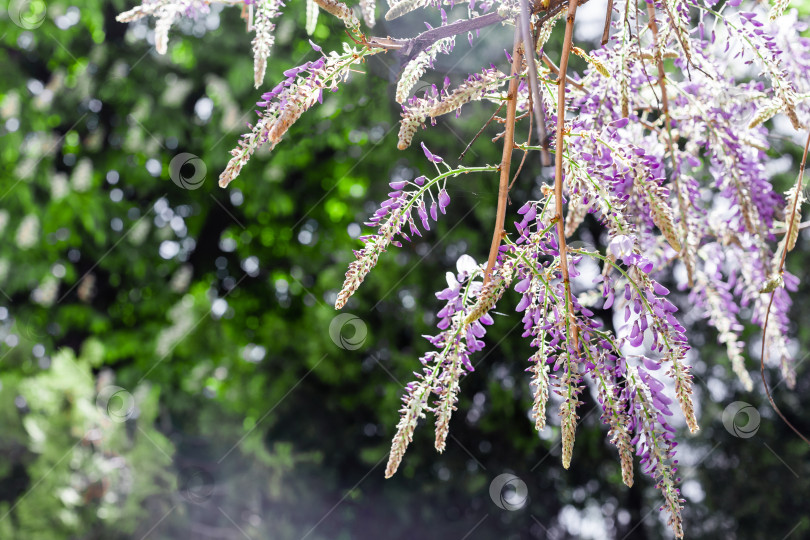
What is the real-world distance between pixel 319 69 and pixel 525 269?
18cm

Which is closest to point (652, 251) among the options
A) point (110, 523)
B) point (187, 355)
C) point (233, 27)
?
point (110, 523)

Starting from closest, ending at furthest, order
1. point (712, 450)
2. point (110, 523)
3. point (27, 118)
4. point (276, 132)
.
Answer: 1. point (276, 132)
2. point (110, 523)
3. point (712, 450)
4. point (27, 118)

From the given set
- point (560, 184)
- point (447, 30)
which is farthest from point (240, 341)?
point (560, 184)

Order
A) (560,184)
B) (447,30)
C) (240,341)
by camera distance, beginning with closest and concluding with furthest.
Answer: (560,184) < (447,30) < (240,341)

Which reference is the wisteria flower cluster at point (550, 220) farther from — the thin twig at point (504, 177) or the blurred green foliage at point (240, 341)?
the blurred green foliage at point (240, 341)

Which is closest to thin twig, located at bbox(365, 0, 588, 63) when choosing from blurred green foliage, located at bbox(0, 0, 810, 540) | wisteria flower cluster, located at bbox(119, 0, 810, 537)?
wisteria flower cluster, located at bbox(119, 0, 810, 537)

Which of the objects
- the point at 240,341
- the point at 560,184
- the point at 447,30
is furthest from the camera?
the point at 240,341

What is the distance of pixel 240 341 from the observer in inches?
128

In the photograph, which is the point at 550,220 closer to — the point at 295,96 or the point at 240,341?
the point at 295,96

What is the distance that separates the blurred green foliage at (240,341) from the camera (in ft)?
8.56

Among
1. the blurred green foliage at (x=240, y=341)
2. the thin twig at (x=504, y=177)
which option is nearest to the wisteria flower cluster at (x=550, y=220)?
the thin twig at (x=504, y=177)

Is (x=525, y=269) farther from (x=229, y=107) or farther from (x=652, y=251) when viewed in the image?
(x=229, y=107)

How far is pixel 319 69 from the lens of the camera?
1.48 ft

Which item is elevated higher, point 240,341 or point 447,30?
point 447,30
